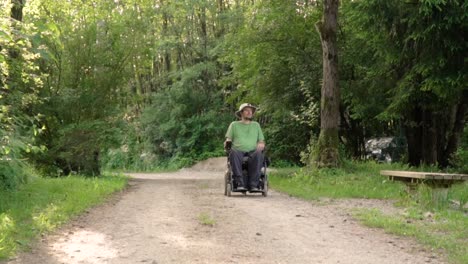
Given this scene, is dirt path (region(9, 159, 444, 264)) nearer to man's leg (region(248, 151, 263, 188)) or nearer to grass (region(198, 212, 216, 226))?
grass (region(198, 212, 216, 226))

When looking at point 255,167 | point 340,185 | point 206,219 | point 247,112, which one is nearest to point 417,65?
point 340,185

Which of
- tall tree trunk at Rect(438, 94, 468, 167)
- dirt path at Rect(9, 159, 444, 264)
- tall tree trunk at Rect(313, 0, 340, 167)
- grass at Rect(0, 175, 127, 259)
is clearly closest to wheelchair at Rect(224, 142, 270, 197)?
dirt path at Rect(9, 159, 444, 264)

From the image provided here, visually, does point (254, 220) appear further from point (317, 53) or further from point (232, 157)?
point (317, 53)

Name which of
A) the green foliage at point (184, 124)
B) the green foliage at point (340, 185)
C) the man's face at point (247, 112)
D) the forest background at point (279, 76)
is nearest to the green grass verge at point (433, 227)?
the green foliage at point (340, 185)

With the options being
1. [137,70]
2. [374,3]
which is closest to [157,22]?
[137,70]

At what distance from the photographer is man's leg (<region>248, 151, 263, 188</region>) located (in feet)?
36.3

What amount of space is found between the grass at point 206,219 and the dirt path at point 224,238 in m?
0.03

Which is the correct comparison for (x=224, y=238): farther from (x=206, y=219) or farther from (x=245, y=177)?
(x=245, y=177)

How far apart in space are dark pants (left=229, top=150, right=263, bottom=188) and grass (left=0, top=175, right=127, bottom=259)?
2.79m

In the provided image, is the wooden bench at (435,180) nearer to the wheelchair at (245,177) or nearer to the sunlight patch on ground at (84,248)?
the wheelchair at (245,177)

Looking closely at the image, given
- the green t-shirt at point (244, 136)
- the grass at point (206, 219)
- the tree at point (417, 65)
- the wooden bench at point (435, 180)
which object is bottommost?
the grass at point (206, 219)

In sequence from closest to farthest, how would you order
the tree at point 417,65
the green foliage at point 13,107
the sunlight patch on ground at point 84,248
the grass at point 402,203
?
1. the sunlight patch on ground at point 84,248
2. the grass at point 402,203
3. the green foliage at point 13,107
4. the tree at point 417,65

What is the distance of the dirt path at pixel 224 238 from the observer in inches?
214

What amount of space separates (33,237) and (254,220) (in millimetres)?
2978
